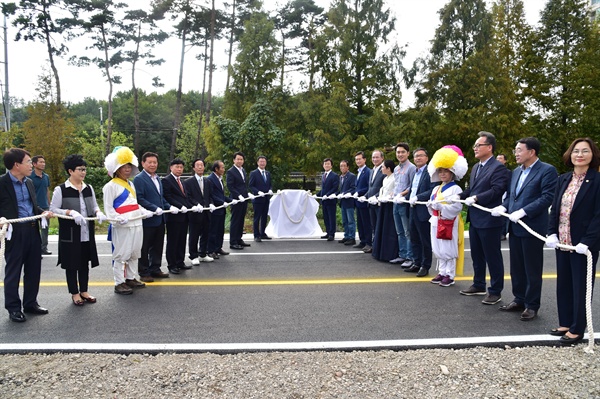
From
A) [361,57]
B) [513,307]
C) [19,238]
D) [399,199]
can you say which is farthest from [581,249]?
[361,57]

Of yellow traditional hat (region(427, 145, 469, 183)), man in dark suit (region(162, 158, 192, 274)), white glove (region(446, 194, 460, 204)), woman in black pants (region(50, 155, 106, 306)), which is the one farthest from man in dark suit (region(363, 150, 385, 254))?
woman in black pants (region(50, 155, 106, 306))

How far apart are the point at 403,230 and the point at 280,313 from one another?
3609 millimetres

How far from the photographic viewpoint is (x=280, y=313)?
5531 millimetres

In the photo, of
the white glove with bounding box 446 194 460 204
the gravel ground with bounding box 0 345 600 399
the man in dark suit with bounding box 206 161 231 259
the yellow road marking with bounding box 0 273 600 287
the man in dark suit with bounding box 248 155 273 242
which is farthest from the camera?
the man in dark suit with bounding box 248 155 273 242

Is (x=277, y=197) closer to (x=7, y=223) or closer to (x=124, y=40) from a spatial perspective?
(x=7, y=223)

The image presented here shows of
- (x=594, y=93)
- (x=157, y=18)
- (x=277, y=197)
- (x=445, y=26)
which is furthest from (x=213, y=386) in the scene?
(x=157, y=18)

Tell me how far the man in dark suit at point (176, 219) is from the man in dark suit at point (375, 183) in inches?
150

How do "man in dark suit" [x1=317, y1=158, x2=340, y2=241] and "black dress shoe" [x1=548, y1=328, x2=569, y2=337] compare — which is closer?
"black dress shoe" [x1=548, y1=328, x2=569, y2=337]

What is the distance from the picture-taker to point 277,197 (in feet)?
40.5

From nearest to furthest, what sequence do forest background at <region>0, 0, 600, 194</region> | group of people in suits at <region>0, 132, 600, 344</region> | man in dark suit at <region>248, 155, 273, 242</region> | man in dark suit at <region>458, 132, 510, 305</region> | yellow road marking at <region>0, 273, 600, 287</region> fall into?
1. group of people in suits at <region>0, 132, 600, 344</region>
2. man in dark suit at <region>458, 132, 510, 305</region>
3. yellow road marking at <region>0, 273, 600, 287</region>
4. man in dark suit at <region>248, 155, 273, 242</region>
5. forest background at <region>0, 0, 600, 194</region>

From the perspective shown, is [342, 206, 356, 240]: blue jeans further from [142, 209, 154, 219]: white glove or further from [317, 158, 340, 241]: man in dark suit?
[142, 209, 154, 219]: white glove

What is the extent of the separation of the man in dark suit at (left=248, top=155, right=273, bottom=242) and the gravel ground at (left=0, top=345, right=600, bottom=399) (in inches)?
287

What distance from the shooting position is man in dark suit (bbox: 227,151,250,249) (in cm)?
1040

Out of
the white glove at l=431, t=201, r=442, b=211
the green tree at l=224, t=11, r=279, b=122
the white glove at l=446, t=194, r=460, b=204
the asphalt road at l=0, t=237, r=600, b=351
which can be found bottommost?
the asphalt road at l=0, t=237, r=600, b=351
